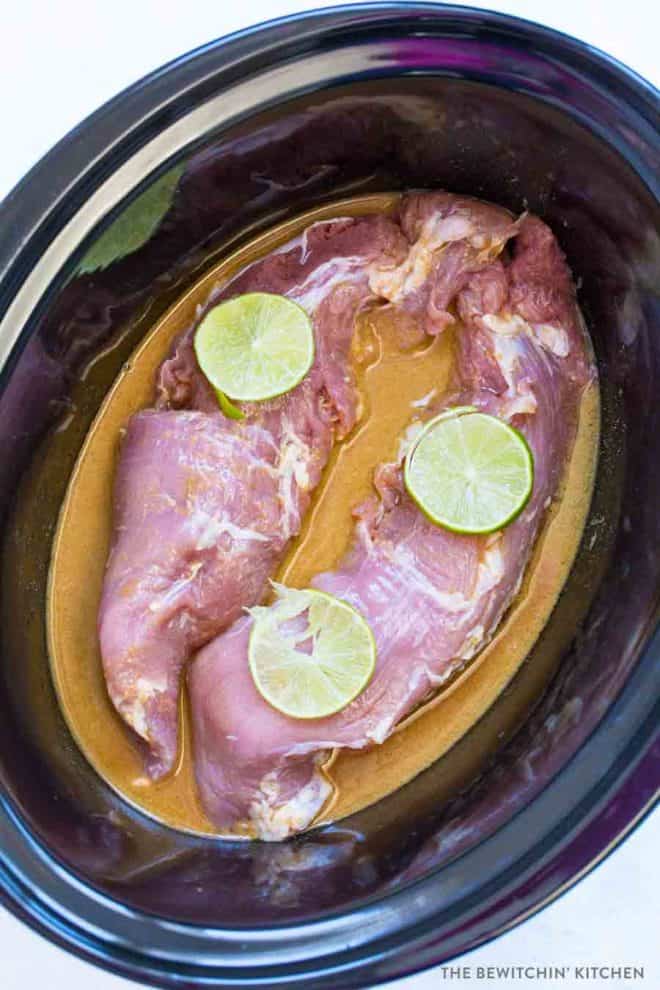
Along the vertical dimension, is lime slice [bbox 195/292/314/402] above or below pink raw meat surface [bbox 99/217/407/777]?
above

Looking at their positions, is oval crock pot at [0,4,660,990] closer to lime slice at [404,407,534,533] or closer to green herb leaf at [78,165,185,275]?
green herb leaf at [78,165,185,275]

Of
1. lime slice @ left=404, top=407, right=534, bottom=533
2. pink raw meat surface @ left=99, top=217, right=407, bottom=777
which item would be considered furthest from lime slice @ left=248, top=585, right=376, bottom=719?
lime slice @ left=404, top=407, right=534, bottom=533

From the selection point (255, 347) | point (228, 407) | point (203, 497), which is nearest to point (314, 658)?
point (203, 497)

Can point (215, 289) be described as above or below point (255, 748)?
above

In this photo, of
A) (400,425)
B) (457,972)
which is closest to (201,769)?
(457,972)

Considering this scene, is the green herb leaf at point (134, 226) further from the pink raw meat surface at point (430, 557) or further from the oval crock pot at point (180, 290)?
the pink raw meat surface at point (430, 557)

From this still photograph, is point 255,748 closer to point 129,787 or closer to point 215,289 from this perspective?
point 129,787

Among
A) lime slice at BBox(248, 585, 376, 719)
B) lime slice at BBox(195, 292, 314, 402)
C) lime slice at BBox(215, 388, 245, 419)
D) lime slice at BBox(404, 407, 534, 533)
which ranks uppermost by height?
lime slice at BBox(195, 292, 314, 402)

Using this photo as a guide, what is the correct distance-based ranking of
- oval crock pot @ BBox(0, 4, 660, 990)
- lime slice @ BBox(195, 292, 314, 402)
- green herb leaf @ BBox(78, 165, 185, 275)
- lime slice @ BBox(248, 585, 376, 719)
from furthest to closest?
1. lime slice @ BBox(195, 292, 314, 402)
2. lime slice @ BBox(248, 585, 376, 719)
3. green herb leaf @ BBox(78, 165, 185, 275)
4. oval crock pot @ BBox(0, 4, 660, 990)
